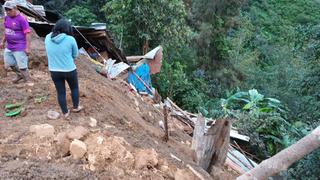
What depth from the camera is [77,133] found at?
4.54 m

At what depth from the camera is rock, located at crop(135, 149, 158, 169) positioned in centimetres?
443

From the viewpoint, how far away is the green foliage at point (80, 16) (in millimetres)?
17688

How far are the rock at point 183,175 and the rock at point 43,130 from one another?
Result: 4.94ft

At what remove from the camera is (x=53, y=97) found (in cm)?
583

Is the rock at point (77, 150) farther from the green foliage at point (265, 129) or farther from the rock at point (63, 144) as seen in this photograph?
the green foliage at point (265, 129)

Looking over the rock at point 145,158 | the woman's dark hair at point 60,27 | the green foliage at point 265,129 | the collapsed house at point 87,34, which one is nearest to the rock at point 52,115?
the woman's dark hair at point 60,27

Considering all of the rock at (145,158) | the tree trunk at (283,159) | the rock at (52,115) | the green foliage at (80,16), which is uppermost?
the tree trunk at (283,159)

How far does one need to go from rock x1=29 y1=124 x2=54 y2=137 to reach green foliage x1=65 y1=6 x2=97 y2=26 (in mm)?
13579

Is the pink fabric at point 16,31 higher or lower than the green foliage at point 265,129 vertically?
higher

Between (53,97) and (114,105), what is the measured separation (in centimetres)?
94

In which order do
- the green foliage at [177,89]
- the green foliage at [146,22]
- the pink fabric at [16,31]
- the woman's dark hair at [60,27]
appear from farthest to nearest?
the green foliage at [177,89] < the green foliage at [146,22] < the pink fabric at [16,31] < the woman's dark hair at [60,27]

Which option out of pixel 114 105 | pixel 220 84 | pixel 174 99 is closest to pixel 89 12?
pixel 174 99

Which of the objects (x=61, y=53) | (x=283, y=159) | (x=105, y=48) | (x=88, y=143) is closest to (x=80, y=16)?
(x=105, y=48)

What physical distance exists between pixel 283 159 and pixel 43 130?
2.66m
